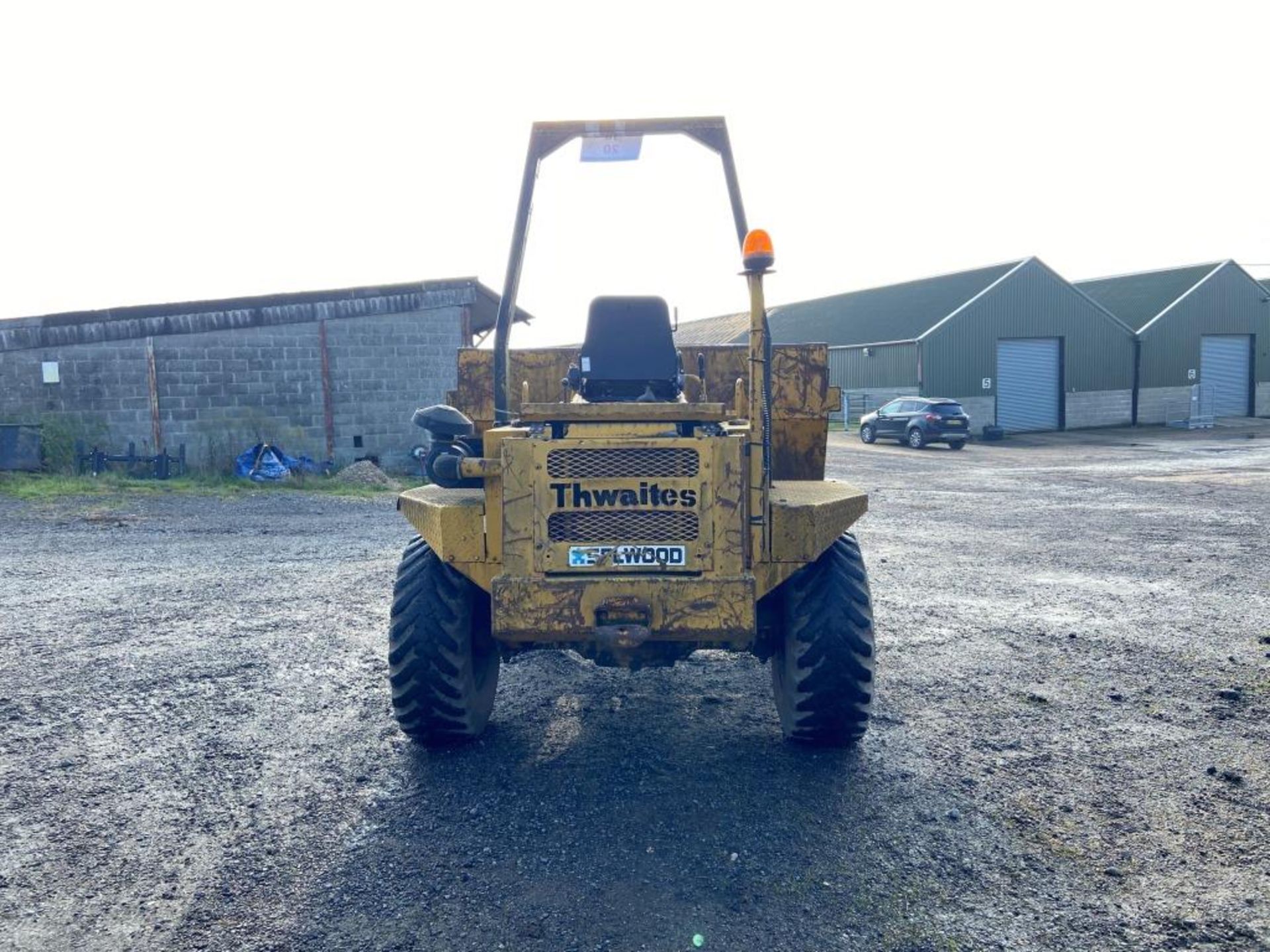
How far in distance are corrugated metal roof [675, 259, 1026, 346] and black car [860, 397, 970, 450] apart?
4403mm

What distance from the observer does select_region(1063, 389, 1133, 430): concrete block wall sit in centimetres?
3588

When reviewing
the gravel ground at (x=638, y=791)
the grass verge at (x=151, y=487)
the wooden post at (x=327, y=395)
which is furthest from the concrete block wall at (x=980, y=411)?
the gravel ground at (x=638, y=791)

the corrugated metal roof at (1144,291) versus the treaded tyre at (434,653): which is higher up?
the corrugated metal roof at (1144,291)

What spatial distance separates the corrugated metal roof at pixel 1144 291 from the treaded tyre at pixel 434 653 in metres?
39.7

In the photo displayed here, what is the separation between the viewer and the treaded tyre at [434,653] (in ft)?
14.2

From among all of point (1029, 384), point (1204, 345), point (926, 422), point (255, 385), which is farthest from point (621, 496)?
point (1204, 345)

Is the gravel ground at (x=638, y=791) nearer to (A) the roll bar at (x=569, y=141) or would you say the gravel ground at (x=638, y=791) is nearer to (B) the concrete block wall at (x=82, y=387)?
(A) the roll bar at (x=569, y=141)

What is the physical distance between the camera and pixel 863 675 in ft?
13.9

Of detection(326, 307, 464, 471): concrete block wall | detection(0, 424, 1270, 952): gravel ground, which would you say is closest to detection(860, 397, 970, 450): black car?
detection(326, 307, 464, 471): concrete block wall

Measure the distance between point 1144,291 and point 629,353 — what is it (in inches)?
1684

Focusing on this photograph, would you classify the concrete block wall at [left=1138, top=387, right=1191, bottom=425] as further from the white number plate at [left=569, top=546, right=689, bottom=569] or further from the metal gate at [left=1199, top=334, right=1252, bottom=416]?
the white number plate at [left=569, top=546, right=689, bottom=569]

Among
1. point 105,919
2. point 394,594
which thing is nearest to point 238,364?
point 394,594

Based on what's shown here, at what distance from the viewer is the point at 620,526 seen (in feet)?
13.4

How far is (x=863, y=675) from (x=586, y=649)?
126 centimetres
